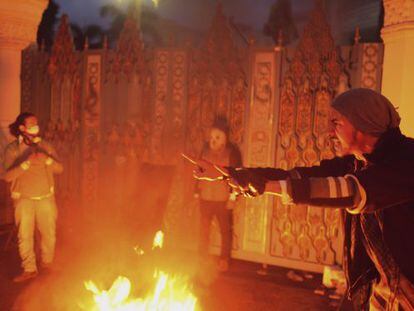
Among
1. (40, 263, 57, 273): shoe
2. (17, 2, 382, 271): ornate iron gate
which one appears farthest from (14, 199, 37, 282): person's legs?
(17, 2, 382, 271): ornate iron gate

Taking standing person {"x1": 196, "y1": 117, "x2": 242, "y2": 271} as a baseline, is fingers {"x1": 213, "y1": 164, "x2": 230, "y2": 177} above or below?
above

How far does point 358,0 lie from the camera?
18094 mm

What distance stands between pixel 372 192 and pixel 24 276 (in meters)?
5.29

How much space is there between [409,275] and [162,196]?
507 cm

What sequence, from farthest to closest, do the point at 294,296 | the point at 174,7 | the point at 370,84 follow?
Result: the point at 174,7, the point at 370,84, the point at 294,296

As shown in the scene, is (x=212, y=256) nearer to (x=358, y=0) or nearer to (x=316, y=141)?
(x=316, y=141)

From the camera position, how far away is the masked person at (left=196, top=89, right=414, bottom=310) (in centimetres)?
207

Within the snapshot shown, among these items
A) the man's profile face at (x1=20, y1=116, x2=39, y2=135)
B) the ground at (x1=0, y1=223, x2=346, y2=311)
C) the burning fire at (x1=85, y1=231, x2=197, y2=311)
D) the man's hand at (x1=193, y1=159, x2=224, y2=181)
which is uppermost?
the man's profile face at (x1=20, y1=116, x2=39, y2=135)

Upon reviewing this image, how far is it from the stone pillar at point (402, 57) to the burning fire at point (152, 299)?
12.1ft

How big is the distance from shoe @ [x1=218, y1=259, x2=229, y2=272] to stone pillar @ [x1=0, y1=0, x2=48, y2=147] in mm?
5007

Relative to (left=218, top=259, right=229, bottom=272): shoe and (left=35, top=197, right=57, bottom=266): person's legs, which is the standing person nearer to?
(left=218, top=259, right=229, bottom=272): shoe

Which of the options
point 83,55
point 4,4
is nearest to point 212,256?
point 83,55

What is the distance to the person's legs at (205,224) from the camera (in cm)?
664

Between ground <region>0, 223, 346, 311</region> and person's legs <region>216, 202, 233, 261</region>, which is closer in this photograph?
ground <region>0, 223, 346, 311</region>
